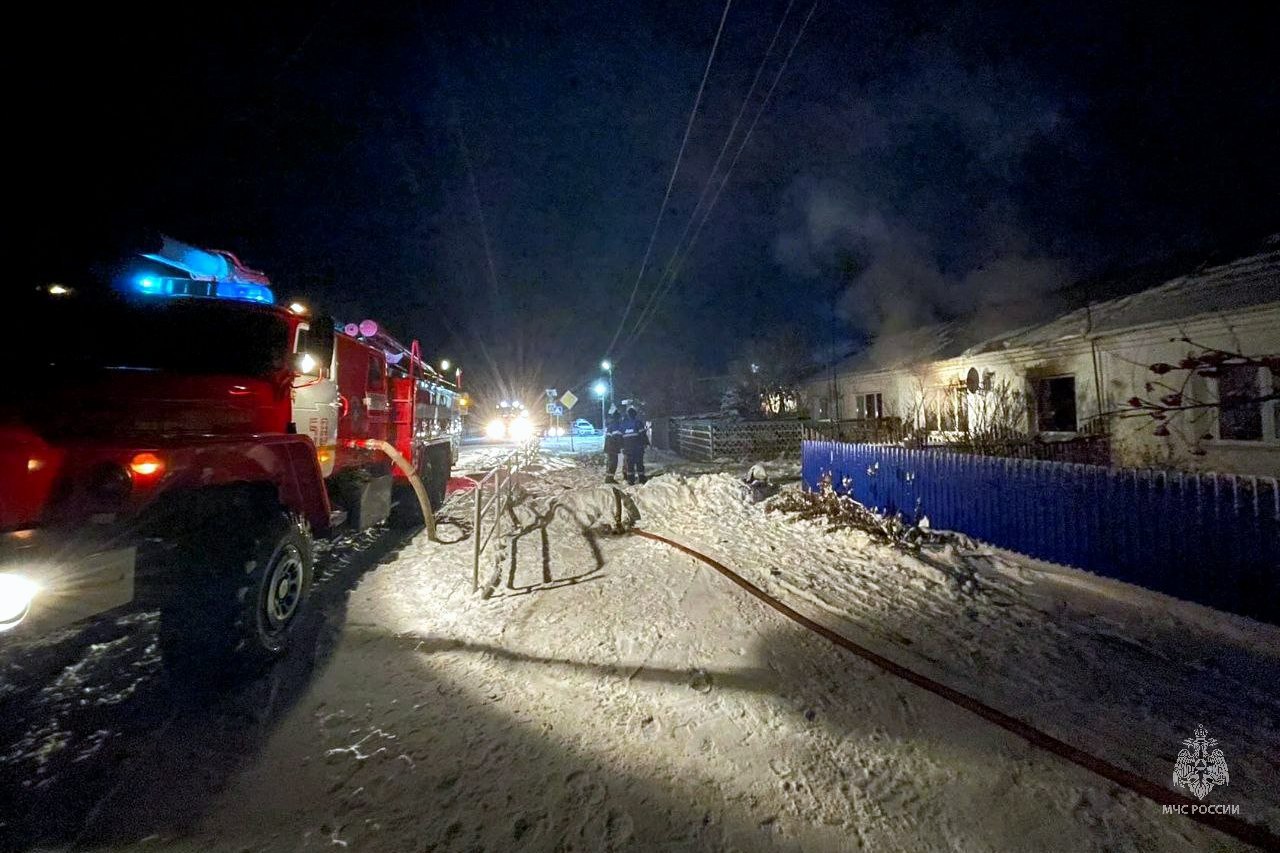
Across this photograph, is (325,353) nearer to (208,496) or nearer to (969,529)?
(208,496)

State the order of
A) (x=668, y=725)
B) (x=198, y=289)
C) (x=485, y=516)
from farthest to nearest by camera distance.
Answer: (x=485, y=516), (x=198, y=289), (x=668, y=725)

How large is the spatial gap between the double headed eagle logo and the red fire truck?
561 centimetres

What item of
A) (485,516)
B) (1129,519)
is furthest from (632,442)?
(1129,519)

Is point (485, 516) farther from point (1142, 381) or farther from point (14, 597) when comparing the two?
point (1142, 381)

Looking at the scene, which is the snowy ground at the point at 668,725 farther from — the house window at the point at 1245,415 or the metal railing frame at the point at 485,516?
the house window at the point at 1245,415

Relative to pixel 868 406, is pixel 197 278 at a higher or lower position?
higher

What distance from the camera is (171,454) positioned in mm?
3480

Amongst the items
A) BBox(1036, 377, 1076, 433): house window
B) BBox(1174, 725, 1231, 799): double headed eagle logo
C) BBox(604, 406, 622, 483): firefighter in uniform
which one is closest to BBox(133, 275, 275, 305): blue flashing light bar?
BBox(1174, 725, 1231, 799): double headed eagle logo

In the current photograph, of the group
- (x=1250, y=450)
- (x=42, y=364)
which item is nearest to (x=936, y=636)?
(x=42, y=364)

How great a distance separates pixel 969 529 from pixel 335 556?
841 cm

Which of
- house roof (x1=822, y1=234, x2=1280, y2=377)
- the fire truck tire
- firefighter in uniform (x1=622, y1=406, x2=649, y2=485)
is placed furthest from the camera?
firefighter in uniform (x1=622, y1=406, x2=649, y2=485)

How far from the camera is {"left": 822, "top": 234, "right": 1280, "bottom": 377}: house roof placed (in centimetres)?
1010

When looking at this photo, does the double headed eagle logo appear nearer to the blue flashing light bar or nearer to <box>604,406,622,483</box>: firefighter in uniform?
the blue flashing light bar

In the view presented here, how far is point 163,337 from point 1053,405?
1698 cm
